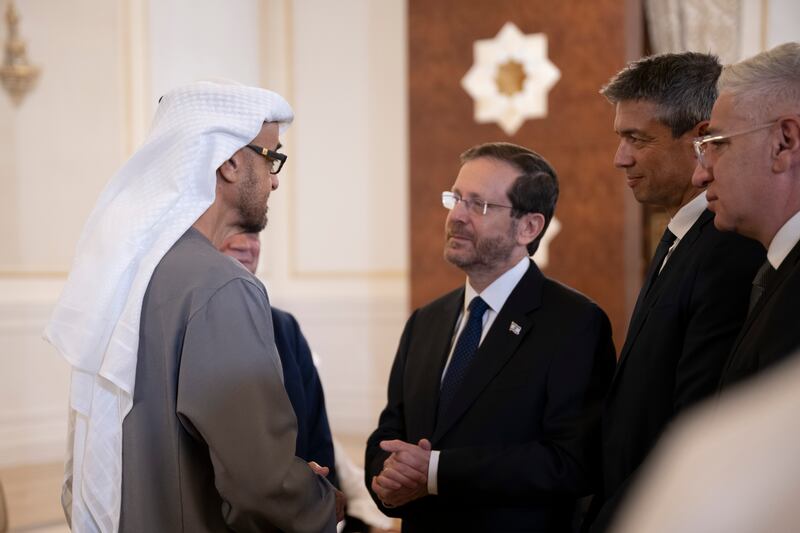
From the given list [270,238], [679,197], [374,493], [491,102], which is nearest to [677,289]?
[679,197]

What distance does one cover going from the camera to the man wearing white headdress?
1783mm

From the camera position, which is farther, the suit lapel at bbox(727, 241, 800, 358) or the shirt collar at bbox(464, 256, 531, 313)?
the shirt collar at bbox(464, 256, 531, 313)

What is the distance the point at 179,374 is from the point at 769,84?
1.30 metres

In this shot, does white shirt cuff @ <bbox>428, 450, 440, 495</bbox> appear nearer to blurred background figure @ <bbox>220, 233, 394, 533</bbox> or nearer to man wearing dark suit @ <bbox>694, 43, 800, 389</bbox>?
blurred background figure @ <bbox>220, 233, 394, 533</bbox>

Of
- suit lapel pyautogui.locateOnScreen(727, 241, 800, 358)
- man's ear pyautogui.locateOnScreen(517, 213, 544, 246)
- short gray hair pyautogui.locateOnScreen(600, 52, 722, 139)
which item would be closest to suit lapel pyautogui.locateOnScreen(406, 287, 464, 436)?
man's ear pyautogui.locateOnScreen(517, 213, 544, 246)

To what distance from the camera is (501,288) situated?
8.53ft

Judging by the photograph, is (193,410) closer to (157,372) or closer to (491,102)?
(157,372)

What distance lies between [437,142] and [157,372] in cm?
507

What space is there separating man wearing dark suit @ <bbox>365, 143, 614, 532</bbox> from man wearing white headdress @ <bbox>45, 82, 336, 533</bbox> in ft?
1.80

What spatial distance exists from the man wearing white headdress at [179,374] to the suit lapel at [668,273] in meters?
0.80

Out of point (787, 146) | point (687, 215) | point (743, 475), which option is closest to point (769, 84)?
point (787, 146)

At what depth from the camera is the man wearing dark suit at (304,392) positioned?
8.97 feet

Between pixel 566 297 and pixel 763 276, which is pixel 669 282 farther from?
pixel 566 297

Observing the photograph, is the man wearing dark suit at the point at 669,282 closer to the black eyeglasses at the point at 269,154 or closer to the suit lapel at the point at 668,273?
the suit lapel at the point at 668,273
